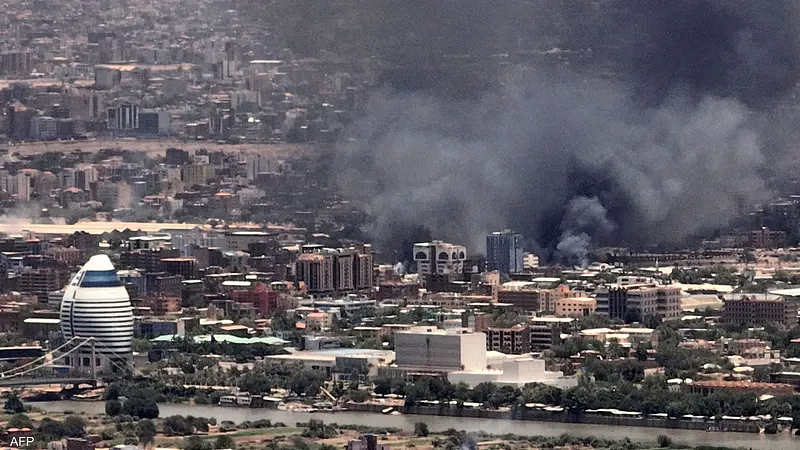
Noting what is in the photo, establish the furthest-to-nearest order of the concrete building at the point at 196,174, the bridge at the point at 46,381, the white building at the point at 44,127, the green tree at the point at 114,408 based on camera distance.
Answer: the white building at the point at 44,127, the concrete building at the point at 196,174, the bridge at the point at 46,381, the green tree at the point at 114,408

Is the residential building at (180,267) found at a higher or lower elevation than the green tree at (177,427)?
higher

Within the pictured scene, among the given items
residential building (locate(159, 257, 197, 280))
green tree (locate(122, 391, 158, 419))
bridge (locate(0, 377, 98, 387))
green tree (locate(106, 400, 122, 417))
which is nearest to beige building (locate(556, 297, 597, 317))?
residential building (locate(159, 257, 197, 280))

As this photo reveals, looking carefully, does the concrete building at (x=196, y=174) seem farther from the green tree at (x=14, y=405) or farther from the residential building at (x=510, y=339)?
the green tree at (x=14, y=405)

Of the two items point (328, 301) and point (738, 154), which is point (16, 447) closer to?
point (328, 301)

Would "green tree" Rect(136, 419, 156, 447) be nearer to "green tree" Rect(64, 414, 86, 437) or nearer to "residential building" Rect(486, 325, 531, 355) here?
"green tree" Rect(64, 414, 86, 437)

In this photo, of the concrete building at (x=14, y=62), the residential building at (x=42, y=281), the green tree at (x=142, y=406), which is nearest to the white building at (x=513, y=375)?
the green tree at (x=142, y=406)

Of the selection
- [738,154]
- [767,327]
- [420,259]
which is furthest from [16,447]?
[738,154]

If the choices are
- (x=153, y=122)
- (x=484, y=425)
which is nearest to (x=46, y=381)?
(x=484, y=425)
